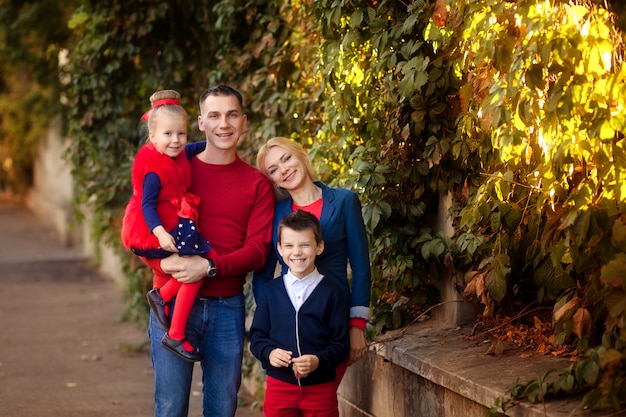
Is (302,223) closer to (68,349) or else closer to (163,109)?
(163,109)

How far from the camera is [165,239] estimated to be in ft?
13.8

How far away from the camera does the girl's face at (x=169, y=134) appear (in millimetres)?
4281

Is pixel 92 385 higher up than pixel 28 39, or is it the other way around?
pixel 28 39

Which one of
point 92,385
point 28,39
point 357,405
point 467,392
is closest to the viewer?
point 467,392

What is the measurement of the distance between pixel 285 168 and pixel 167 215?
56cm

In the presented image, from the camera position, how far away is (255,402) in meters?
6.80

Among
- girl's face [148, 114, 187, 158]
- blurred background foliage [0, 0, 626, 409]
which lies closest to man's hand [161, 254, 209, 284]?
girl's face [148, 114, 187, 158]

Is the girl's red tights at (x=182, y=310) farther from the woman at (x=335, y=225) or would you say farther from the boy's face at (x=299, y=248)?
the boy's face at (x=299, y=248)

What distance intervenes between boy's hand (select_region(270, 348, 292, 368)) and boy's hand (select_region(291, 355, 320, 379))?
1.1 inches

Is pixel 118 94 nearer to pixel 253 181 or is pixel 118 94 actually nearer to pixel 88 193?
pixel 88 193

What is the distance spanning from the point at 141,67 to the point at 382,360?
4.66m

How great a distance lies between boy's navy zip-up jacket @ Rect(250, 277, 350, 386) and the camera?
4.16 metres

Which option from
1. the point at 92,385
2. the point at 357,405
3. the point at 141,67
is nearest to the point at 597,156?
the point at 357,405

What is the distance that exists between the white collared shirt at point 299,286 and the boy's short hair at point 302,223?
18 cm
